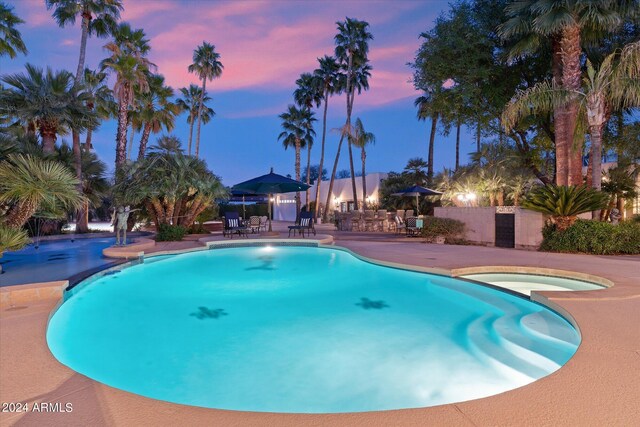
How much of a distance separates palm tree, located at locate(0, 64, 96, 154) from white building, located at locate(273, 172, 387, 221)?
1802 cm

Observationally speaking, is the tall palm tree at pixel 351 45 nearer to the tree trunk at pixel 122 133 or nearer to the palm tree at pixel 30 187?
the tree trunk at pixel 122 133

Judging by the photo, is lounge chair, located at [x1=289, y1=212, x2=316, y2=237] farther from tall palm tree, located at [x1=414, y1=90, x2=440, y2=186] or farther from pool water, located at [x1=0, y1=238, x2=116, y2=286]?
tall palm tree, located at [x1=414, y1=90, x2=440, y2=186]

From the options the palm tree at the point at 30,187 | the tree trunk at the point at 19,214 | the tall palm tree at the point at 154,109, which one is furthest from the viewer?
the tall palm tree at the point at 154,109

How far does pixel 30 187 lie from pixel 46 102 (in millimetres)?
10351

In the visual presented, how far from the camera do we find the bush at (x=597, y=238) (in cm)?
850

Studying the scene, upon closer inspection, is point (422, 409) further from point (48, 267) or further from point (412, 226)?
point (412, 226)

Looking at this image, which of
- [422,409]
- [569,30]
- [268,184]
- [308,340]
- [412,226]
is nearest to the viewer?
[422,409]

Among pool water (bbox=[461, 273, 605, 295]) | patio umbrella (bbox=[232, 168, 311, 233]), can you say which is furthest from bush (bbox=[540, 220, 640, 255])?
patio umbrella (bbox=[232, 168, 311, 233])

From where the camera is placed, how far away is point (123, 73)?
16984 mm

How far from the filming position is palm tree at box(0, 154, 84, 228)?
5555mm

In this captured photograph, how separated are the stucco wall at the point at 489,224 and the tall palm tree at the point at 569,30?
1814 millimetres

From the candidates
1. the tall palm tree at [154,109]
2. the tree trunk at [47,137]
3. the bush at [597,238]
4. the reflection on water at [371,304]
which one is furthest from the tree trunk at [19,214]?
the tall palm tree at [154,109]

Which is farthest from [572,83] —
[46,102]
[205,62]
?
[205,62]

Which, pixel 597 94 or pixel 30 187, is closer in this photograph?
pixel 30 187
